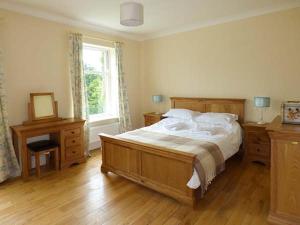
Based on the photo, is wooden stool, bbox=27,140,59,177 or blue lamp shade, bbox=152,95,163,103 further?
blue lamp shade, bbox=152,95,163,103

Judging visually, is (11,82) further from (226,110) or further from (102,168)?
(226,110)

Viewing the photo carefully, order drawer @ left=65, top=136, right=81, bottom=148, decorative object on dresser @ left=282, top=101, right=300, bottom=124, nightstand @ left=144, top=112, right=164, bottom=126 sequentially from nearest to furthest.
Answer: decorative object on dresser @ left=282, top=101, right=300, bottom=124 → drawer @ left=65, top=136, right=81, bottom=148 → nightstand @ left=144, top=112, right=164, bottom=126

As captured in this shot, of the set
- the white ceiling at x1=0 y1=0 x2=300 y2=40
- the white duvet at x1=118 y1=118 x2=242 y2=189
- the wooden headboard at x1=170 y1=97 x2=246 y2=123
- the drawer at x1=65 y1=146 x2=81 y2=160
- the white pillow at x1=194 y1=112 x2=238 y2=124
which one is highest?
the white ceiling at x1=0 y1=0 x2=300 y2=40

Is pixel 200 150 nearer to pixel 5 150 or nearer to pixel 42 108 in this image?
pixel 42 108

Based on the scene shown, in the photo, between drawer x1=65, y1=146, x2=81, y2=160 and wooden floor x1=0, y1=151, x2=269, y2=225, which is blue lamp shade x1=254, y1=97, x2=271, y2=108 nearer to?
wooden floor x1=0, y1=151, x2=269, y2=225

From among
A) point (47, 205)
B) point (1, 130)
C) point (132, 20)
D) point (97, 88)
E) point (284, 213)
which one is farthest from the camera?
point (97, 88)

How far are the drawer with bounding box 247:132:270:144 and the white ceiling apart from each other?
206 centimetres

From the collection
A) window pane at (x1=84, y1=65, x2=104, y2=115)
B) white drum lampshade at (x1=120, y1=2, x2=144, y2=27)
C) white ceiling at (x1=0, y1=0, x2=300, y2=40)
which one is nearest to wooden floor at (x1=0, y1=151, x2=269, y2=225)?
window pane at (x1=84, y1=65, x2=104, y2=115)

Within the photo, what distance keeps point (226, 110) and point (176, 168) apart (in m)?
2.15

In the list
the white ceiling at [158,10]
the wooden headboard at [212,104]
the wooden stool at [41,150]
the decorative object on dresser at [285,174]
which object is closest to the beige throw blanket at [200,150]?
the decorative object on dresser at [285,174]

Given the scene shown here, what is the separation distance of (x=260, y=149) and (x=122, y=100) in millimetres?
2954

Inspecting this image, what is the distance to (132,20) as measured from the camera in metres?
2.69

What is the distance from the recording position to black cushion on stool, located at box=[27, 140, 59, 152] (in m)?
3.19

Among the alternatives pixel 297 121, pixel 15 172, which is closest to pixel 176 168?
pixel 297 121
